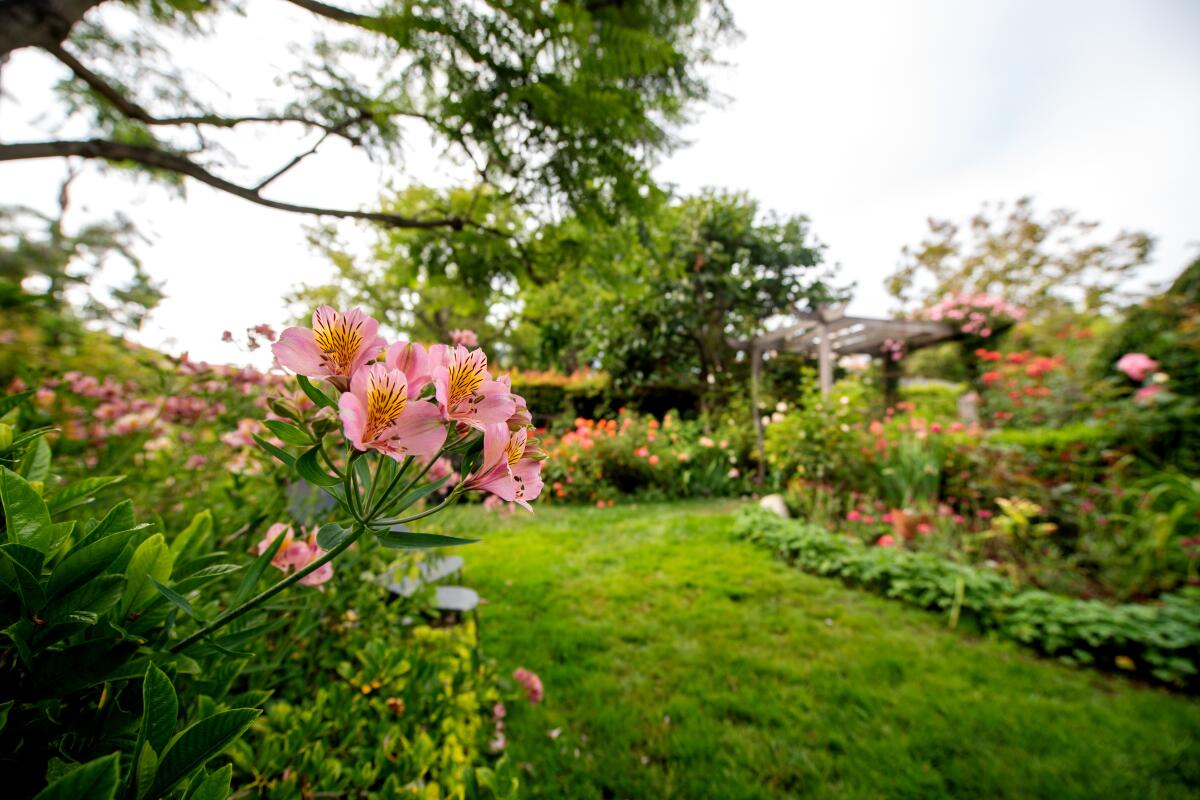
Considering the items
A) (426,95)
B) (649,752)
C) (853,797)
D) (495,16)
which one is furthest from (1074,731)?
(426,95)

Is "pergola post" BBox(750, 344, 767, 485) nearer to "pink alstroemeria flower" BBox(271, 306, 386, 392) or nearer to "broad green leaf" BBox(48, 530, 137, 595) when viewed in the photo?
"pink alstroemeria flower" BBox(271, 306, 386, 392)

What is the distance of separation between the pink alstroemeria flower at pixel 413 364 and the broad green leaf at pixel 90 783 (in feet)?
1.16

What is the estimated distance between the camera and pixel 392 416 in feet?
1.60

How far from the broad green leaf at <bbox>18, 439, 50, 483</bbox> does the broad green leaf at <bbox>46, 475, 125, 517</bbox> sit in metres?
0.03

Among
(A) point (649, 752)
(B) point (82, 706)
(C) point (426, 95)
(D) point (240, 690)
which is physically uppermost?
(C) point (426, 95)

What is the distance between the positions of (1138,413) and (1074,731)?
11.7ft

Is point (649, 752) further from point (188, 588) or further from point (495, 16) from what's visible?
point (495, 16)

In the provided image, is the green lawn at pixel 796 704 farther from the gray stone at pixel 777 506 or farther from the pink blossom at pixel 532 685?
the gray stone at pixel 777 506

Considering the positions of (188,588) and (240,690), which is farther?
(240,690)

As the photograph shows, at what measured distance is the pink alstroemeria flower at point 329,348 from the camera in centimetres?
51

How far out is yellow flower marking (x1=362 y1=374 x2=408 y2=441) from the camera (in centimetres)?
48

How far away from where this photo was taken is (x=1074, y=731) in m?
2.01

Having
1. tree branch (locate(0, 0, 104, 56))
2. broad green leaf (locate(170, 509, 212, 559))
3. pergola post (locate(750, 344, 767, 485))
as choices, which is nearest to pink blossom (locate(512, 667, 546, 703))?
broad green leaf (locate(170, 509, 212, 559))

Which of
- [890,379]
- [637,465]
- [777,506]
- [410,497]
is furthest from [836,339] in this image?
[410,497]
